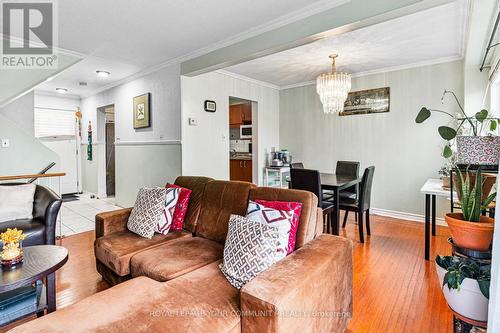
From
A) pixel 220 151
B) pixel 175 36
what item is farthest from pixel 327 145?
pixel 175 36

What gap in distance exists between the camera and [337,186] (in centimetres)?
308

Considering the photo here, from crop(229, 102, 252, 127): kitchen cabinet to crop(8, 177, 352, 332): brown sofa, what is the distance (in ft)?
13.8

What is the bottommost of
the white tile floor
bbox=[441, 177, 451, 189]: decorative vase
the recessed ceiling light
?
the white tile floor

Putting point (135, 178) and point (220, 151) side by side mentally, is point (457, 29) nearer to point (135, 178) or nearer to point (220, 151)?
point (220, 151)

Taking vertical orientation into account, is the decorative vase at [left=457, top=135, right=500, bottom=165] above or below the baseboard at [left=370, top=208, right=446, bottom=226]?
above

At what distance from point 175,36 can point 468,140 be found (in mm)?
2968

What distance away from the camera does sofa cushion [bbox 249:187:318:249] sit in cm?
175

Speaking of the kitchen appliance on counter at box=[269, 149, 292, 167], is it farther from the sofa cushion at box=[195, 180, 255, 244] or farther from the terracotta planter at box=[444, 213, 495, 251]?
the terracotta planter at box=[444, 213, 495, 251]

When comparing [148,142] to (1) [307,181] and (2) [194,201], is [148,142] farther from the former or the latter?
(1) [307,181]

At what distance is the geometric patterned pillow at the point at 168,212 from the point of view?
2287 millimetres

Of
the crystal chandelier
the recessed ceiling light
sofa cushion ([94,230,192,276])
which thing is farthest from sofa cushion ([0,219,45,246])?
the crystal chandelier

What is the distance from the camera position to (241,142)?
21.9ft

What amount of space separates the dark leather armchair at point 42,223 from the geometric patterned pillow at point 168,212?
3.83 ft

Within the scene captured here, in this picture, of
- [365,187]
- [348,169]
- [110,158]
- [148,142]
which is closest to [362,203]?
[365,187]
